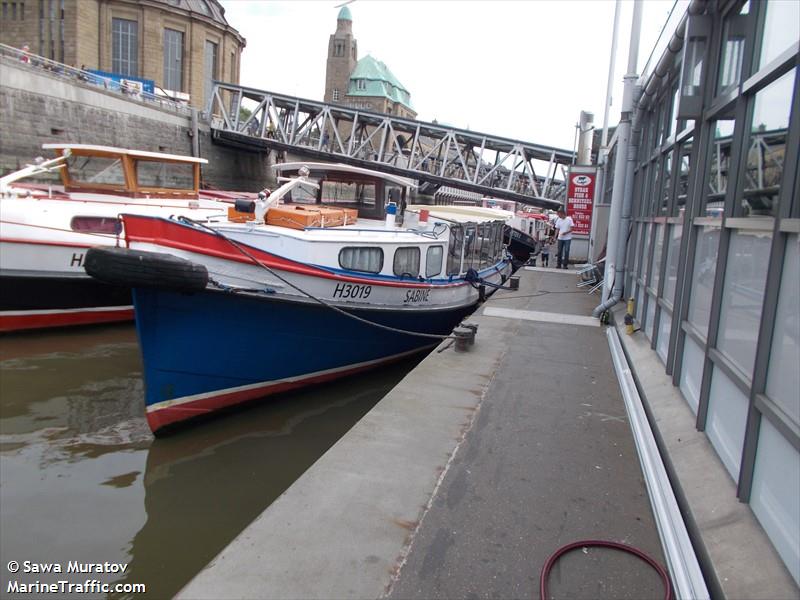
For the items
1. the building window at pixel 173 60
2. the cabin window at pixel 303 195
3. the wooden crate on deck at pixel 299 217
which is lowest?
the wooden crate on deck at pixel 299 217

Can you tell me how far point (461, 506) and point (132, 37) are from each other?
6354cm

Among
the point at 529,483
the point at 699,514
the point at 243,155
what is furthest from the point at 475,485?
the point at 243,155

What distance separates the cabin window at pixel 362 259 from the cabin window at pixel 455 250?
1924mm

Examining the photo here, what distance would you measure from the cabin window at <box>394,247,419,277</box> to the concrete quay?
10.4 ft

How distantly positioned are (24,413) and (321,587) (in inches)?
262

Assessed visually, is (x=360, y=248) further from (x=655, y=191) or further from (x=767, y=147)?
(x=767, y=147)

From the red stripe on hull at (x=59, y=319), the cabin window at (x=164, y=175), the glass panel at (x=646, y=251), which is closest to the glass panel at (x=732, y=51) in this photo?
the glass panel at (x=646, y=251)

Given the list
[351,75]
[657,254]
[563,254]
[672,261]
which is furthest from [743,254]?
[351,75]

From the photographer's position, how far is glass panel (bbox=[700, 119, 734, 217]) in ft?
14.8

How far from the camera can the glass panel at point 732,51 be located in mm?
4410

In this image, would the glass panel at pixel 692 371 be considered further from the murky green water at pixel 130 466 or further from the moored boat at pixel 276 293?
the murky green water at pixel 130 466

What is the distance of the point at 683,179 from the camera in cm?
631

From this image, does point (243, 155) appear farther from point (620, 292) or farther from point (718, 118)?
point (718, 118)

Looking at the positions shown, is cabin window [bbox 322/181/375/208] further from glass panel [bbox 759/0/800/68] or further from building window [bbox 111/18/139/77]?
building window [bbox 111/18/139/77]
